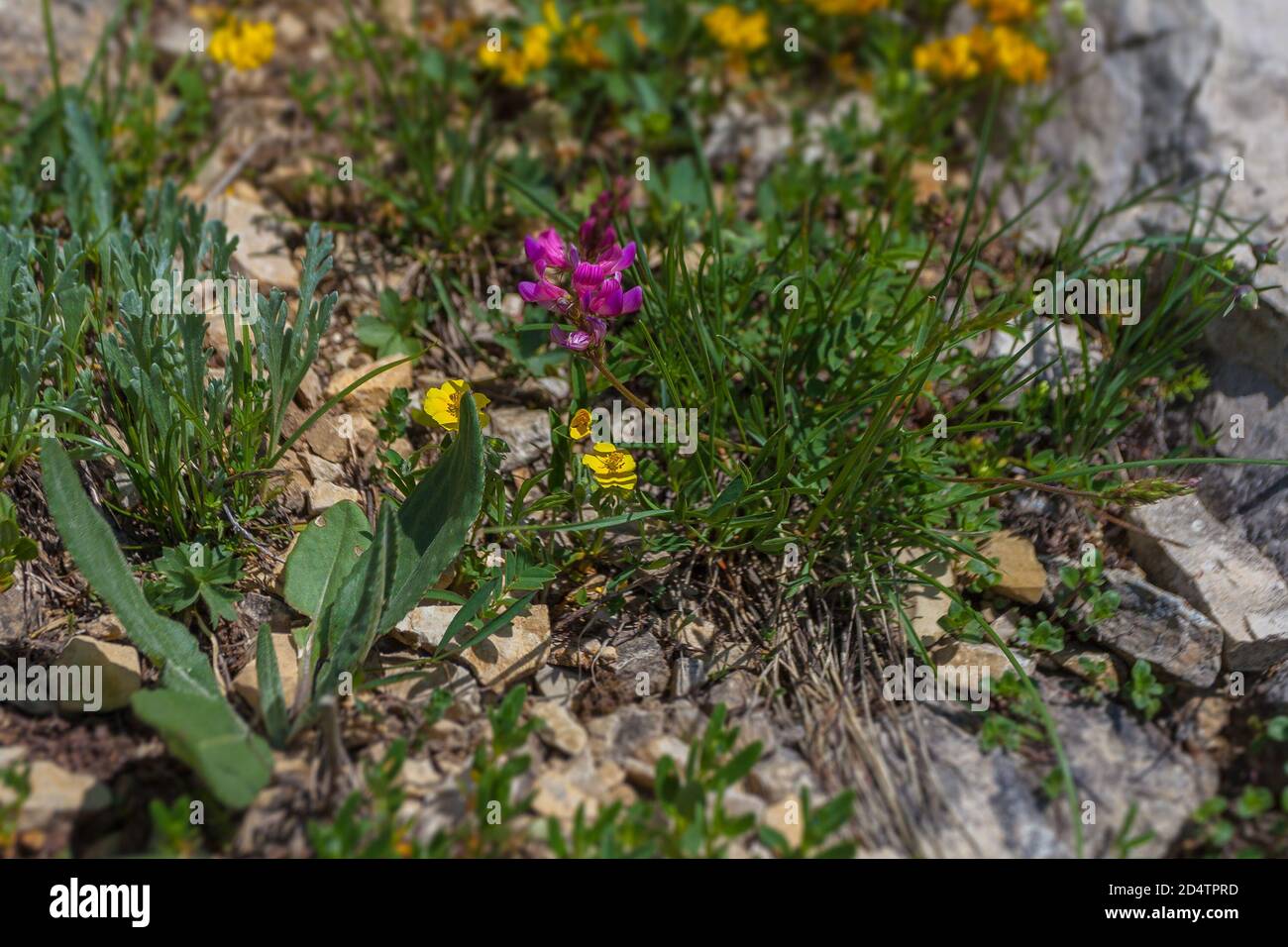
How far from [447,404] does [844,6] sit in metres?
2.47

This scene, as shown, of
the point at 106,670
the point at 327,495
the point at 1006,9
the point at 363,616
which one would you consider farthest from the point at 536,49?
the point at 106,670

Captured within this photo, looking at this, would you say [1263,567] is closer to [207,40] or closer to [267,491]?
[267,491]

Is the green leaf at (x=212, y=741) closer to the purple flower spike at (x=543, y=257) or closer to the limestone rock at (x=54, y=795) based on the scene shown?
the limestone rock at (x=54, y=795)

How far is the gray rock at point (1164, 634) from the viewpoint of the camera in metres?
2.62

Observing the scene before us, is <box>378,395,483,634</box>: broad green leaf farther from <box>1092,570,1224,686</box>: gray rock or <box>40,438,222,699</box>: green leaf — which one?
<box>1092,570,1224,686</box>: gray rock

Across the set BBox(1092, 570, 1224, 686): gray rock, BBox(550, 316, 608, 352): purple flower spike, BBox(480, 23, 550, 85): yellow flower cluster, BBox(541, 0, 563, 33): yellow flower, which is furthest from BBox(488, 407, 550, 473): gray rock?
BBox(541, 0, 563, 33): yellow flower

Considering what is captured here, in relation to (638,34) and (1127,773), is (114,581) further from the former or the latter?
(638,34)

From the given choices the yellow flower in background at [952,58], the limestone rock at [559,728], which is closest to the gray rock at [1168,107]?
the yellow flower in background at [952,58]

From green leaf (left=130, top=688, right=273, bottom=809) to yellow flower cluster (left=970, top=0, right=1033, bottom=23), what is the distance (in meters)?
3.69

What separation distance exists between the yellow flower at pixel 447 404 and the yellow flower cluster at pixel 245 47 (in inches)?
72.3

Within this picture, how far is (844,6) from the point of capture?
4094 mm

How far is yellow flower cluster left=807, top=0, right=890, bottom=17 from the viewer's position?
4090 mm

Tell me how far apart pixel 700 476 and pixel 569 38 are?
6.95 ft

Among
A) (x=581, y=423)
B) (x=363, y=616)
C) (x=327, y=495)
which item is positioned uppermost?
(x=581, y=423)
